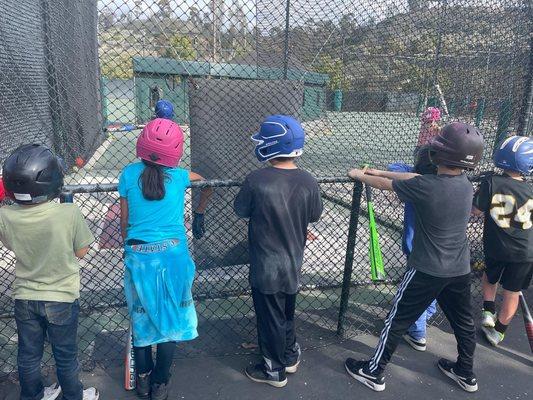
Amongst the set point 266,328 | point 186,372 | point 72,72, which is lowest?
point 186,372

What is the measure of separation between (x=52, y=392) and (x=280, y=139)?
6.12 feet

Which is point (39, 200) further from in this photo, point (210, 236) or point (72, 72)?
point (72, 72)

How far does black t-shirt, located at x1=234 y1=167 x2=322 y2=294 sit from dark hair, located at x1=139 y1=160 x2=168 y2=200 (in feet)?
1.39

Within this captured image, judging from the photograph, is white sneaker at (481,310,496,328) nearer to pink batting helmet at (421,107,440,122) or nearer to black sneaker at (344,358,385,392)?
black sneaker at (344,358,385,392)

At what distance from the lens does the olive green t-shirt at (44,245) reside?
200 cm

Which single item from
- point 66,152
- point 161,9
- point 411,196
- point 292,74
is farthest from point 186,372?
point 66,152

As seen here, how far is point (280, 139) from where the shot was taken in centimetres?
226

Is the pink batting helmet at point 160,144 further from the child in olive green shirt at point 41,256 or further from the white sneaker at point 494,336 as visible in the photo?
the white sneaker at point 494,336

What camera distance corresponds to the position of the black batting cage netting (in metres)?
3.13

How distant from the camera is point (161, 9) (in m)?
2.96

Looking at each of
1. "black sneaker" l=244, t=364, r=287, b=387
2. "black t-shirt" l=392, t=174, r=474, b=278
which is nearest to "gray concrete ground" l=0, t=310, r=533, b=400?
"black sneaker" l=244, t=364, r=287, b=387

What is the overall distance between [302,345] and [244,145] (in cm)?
162

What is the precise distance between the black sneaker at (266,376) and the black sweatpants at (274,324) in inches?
1.3

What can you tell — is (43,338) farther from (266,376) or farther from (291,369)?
(291,369)
